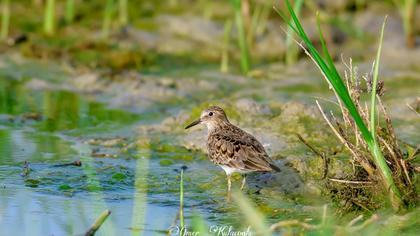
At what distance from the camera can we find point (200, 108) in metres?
8.83

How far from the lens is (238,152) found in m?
6.84

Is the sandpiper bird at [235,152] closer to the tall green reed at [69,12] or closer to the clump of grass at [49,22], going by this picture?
the clump of grass at [49,22]

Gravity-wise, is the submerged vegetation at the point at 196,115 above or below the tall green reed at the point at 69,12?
below

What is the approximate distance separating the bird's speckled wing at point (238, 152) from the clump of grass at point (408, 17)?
4.95m

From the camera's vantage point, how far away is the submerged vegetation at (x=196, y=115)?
5922 mm

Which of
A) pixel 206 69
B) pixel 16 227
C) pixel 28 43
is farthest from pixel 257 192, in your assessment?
pixel 28 43

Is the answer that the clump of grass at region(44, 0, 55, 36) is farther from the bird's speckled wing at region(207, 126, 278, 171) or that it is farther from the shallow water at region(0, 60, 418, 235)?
the bird's speckled wing at region(207, 126, 278, 171)

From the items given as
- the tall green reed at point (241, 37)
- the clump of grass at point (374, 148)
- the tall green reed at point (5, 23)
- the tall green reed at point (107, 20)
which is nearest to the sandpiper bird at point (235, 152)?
the clump of grass at point (374, 148)

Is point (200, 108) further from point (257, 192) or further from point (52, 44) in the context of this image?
point (52, 44)

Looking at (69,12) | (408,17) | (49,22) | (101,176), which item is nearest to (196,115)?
(101,176)

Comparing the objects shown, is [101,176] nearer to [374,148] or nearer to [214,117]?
[214,117]

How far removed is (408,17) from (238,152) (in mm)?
5520

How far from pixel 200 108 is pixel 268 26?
4.08 m

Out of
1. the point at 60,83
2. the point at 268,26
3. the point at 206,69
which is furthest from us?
the point at 268,26
